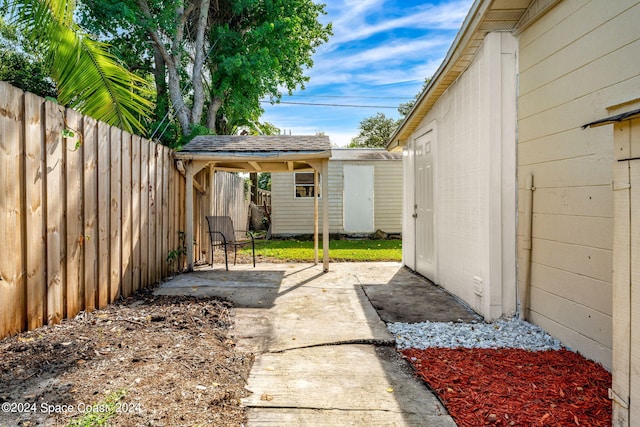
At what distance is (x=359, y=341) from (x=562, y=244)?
6.08 ft

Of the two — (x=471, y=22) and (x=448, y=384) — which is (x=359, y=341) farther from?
(x=471, y=22)

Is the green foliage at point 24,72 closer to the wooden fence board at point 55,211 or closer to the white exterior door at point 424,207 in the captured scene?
the wooden fence board at point 55,211

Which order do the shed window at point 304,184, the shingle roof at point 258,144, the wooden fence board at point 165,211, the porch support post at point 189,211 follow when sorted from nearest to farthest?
the wooden fence board at point 165,211 → the porch support post at point 189,211 → the shingle roof at point 258,144 → the shed window at point 304,184

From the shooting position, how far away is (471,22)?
382 cm

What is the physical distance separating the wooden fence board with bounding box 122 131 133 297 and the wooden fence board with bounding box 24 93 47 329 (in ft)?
4.66

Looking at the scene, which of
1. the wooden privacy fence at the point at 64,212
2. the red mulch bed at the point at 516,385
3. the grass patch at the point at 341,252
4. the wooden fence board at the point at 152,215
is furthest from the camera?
the grass patch at the point at 341,252

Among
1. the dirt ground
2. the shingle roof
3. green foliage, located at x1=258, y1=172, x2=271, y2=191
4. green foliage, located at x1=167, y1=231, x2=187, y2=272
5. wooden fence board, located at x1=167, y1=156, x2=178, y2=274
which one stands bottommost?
the dirt ground

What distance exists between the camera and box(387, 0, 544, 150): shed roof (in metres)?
3.51

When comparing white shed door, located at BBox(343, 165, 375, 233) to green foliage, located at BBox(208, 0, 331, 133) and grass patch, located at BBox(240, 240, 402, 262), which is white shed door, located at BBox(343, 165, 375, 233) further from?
green foliage, located at BBox(208, 0, 331, 133)

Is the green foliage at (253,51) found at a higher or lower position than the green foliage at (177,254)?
higher

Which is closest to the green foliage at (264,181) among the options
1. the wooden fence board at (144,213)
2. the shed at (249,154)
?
the shed at (249,154)

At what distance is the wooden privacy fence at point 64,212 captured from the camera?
8.79 feet

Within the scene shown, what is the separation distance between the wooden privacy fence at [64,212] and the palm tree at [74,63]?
700 mm

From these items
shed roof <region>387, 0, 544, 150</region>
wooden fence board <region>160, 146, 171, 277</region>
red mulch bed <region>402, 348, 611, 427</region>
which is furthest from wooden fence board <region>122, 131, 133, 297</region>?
shed roof <region>387, 0, 544, 150</region>
